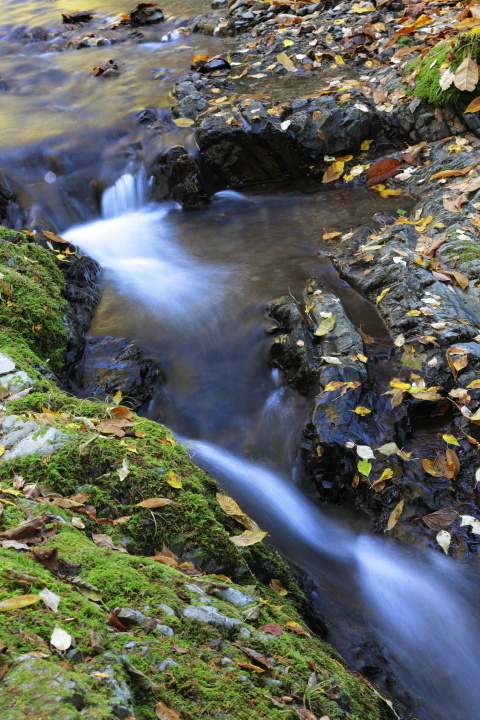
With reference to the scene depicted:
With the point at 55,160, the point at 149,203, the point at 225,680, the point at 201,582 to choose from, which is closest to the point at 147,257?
the point at 149,203

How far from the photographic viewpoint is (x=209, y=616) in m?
2.22

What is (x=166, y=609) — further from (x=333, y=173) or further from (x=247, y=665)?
(x=333, y=173)

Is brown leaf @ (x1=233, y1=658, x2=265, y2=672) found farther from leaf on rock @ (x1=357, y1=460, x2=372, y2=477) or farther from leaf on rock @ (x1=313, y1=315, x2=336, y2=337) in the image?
leaf on rock @ (x1=313, y1=315, x2=336, y2=337)

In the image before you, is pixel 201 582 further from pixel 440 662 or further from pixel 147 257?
pixel 147 257

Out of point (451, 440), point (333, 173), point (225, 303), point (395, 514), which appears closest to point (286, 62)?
point (333, 173)

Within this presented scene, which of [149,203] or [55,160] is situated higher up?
[55,160]

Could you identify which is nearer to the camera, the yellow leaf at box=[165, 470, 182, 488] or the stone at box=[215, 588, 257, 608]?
the stone at box=[215, 588, 257, 608]

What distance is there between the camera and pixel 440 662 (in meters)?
3.43

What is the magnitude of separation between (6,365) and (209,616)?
2322mm

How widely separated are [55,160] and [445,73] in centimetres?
541

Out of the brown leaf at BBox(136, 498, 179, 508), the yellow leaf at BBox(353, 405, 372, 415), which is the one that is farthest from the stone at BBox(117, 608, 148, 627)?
the yellow leaf at BBox(353, 405, 372, 415)

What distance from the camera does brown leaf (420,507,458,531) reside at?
395 cm

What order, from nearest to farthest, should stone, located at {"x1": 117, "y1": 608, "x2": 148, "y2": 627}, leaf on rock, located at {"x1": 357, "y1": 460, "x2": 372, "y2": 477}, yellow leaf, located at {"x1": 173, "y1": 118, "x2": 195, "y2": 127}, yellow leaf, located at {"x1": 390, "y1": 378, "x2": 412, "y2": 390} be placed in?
stone, located at {"x1": 117, "y1": 608, "x2": 148, "y2": 627} → leaf on rock, located at {"x1": 357, "y1": 460, "x2": 372, "y2": 477} → yellow leaf, located at {"x1": 390, "y1": 378, "x2": 412, "y2": 390} → yellow leaf, located at {"x1": 173, "y1": 118, "x2": 195, "y2": 127}

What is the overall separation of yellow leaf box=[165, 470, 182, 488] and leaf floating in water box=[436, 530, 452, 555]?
1.98 m
